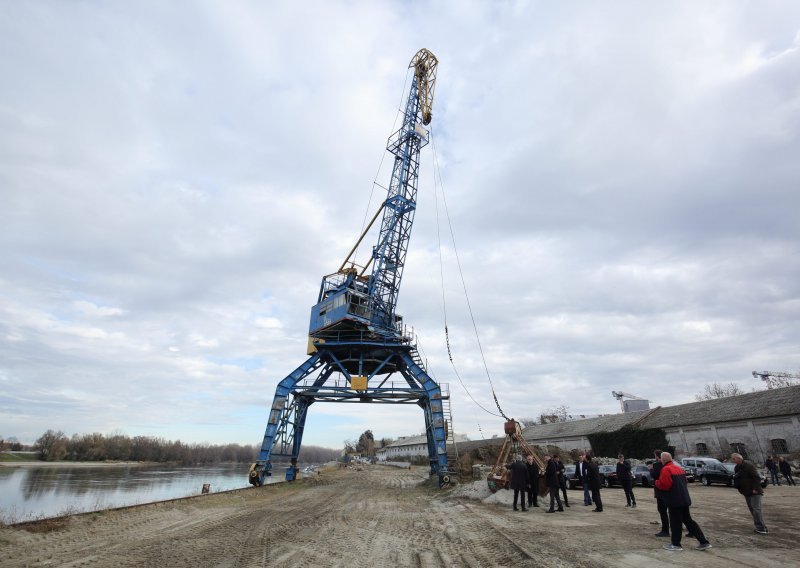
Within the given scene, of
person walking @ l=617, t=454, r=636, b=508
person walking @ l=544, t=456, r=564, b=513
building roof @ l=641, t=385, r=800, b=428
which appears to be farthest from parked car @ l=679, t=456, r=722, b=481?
person walking @ l=544, t=456, r=564, b=513

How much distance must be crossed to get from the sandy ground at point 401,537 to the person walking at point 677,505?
193 millimetres

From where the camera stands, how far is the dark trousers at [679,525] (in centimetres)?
643

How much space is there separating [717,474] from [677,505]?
15543 millimetres

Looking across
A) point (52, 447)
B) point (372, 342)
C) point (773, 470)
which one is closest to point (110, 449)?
point (52, 447)

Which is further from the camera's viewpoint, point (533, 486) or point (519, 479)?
point (533, 486)

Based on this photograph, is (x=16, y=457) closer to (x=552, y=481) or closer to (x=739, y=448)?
(x=552, y=481)

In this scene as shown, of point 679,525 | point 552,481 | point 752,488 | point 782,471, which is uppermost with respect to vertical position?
point 752,488

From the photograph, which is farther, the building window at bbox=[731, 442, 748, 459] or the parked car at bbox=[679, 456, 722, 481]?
the building window at bbox=[731, 442, 748, 459]

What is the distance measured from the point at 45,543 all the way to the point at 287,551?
16.1 feet

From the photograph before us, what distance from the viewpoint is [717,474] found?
1781cm

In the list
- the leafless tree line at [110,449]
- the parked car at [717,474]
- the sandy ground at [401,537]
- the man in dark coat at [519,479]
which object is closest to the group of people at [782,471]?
the parked car at [717,474]

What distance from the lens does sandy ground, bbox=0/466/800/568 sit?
646cm

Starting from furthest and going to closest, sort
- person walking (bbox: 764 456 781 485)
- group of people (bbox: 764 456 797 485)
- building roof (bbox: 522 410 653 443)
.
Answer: building roof (bbox: 522 410 653 443) → person walking (bbox: 764 456 781 485) → group of people (bbox: 764 456 797 485)

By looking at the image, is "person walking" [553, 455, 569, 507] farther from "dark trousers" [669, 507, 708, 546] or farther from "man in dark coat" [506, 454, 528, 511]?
"dark trousers" [669, 507, 708, 546]
